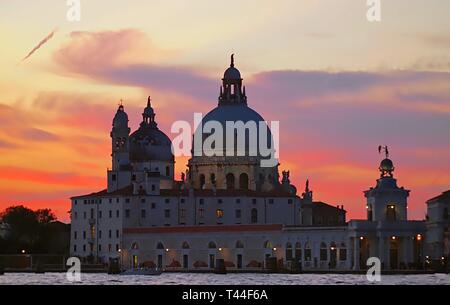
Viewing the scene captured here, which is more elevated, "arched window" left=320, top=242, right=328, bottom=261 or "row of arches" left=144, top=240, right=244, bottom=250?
"row of arches" left=144, top=240, right=244, bottom=250

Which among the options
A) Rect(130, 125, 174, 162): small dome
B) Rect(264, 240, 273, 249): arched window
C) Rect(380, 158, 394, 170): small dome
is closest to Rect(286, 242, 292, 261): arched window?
Rect(264, 240, 273, 249): arched window

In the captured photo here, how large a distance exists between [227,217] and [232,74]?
18.1m

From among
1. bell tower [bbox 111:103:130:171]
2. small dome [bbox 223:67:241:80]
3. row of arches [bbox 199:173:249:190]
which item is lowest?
row of arches [bbox 199:173:249:190]

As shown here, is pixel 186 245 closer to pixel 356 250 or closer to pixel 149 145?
pixel 356 250

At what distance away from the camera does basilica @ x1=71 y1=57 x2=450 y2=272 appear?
156250 millimetres

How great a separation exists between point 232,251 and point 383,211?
1763cm

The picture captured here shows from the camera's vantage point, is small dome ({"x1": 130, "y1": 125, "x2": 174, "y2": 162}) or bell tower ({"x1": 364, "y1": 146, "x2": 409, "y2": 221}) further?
small dome ({"x1": 130, "y1": 125, "x2": 174, "y2": 162})

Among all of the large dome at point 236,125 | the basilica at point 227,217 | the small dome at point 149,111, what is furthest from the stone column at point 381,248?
the small dome at point 149,111

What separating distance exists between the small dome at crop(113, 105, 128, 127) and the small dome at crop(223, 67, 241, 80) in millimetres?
10510

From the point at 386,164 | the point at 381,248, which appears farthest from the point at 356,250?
the point at 386,164

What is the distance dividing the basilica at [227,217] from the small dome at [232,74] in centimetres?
11

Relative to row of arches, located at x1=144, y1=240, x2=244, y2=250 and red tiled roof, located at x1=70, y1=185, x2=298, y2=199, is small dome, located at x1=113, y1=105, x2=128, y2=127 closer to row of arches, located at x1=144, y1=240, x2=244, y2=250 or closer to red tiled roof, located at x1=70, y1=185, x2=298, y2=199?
red tiled roof, located at x1=70, y1=185, x2=298, y2=199
